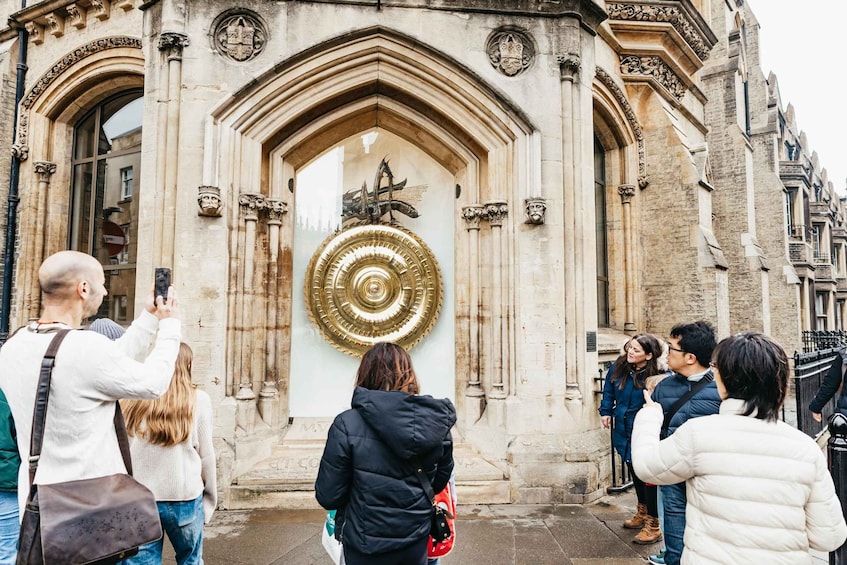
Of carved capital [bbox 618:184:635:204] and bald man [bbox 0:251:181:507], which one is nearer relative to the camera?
bald man [bbox 0:251:181:507]

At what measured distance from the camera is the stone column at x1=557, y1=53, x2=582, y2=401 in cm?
534

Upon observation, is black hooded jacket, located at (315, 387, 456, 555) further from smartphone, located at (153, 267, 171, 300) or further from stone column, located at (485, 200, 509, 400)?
stone column, located at (485, 200, 509, 400)

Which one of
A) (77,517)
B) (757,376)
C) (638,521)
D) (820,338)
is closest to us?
(77,517)

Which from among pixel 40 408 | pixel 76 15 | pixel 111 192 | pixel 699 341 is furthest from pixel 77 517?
pixel 76 15

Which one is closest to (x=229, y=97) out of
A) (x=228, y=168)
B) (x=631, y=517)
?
(x=228, y=168)

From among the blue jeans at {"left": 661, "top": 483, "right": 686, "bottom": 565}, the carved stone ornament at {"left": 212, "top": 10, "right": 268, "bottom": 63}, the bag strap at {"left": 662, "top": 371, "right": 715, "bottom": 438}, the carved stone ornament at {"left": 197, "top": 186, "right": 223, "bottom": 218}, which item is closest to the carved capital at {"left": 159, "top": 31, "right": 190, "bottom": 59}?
the carved stone ornament at {"left": 212, "top": 10, "right": 268, "bottom": 63}

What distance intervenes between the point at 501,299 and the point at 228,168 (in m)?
3.10

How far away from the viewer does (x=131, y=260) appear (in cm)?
695

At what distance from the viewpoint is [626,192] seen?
8.04m

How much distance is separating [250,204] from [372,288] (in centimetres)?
157

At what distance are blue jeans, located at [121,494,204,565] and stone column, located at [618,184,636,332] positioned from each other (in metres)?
6.62

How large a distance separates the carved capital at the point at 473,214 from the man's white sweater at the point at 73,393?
424cm

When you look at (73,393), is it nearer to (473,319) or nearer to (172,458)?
(172,458)

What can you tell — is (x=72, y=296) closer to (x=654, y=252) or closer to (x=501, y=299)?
(x=501, y=299)
